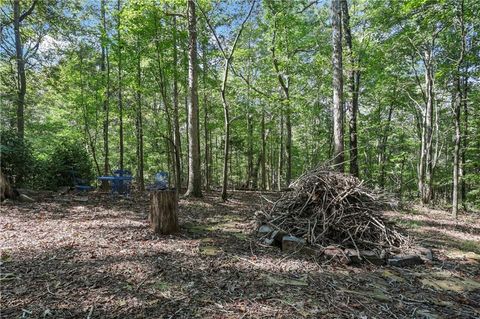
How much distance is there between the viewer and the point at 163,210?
4.50 m

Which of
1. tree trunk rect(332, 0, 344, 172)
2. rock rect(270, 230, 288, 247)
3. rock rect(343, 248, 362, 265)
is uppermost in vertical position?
tree trunk rect(332, 0, 344, 172)

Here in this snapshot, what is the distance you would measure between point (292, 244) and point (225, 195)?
4.57m

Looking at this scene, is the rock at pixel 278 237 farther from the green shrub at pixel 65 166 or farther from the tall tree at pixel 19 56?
the tall tree at pixel 19 56

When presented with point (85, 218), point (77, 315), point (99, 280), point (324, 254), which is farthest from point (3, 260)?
point (324, 254)

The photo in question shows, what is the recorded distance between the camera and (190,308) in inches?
96.2

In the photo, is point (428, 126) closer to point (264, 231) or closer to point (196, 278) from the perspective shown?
point (264, 231)

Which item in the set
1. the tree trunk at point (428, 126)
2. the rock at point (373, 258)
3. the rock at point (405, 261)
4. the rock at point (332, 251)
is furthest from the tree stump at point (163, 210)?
the tree trunk at point (428, 126)

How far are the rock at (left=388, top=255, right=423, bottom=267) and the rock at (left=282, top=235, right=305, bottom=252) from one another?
1229mm

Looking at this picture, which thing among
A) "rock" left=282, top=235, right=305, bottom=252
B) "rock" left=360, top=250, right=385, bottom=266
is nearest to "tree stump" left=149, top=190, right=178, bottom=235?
"rock" left=282, top=235, right=305, bottom=252

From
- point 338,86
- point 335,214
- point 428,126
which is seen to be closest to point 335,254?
point 335,214

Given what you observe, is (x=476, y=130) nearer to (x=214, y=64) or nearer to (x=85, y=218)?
(x=214, y=64)

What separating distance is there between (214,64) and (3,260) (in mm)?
11931

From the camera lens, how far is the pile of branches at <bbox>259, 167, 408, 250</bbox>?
433 cm

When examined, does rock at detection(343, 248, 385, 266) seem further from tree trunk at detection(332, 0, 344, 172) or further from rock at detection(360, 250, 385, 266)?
tree trunk at detection(332, 0, 344, 172)
